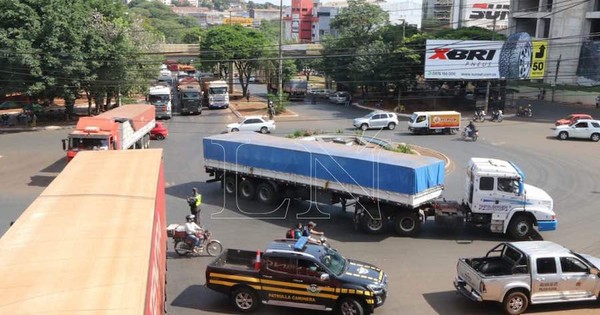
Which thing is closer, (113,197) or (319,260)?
(113,197)

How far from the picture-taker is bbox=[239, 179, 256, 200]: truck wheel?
20797 mm

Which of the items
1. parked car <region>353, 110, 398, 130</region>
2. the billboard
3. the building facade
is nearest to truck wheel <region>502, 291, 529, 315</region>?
parked car <region>353, 110, 398, 130</region>

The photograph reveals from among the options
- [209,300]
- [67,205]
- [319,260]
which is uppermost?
[67,205]

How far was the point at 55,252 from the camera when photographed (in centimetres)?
777

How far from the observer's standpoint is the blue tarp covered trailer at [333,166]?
16781 millimetres

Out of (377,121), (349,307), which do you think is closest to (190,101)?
(377,121)

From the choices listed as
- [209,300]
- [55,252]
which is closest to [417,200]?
[209,300]

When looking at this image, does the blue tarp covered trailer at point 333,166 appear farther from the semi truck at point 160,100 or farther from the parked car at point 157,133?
the semi truck at point 160,100

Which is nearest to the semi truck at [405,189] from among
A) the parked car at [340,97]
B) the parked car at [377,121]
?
the parked car at [377,121]

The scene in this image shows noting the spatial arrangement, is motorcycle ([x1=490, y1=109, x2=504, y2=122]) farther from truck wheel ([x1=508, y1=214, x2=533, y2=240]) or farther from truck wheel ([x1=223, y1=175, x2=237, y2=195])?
truck wheel ([x1=223, y1=175, x2=237, y2=195])

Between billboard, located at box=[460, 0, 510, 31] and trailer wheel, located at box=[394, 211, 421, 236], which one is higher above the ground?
billboard, located at box=[460, 0, 510, 31]

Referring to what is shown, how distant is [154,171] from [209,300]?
3.34m

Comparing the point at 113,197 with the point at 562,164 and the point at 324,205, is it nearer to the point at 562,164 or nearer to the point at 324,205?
the point at 324,205

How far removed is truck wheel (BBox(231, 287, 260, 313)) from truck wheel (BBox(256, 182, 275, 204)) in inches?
335
